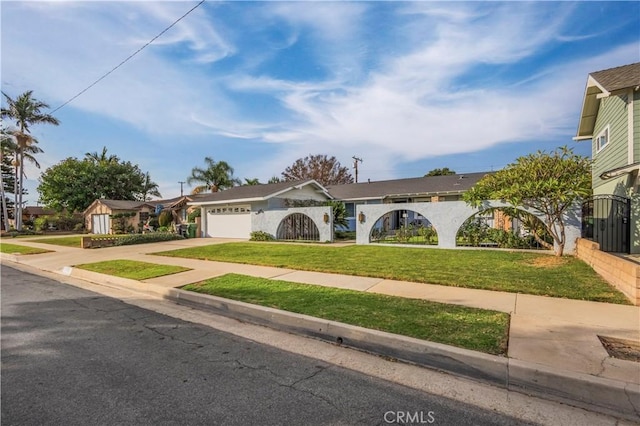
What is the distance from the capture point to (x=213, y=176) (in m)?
37.9

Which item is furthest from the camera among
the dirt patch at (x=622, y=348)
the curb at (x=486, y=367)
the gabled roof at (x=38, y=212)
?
the gabled roof at (x=38, y=212)

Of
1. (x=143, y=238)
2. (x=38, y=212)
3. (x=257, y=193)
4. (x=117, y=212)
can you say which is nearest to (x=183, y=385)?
(x=257, y=193)

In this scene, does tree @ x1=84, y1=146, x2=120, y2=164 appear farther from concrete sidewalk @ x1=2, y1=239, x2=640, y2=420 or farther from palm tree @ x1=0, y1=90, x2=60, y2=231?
concrete sidewalk @ x1=2, y1=239, x2=640, y2=420

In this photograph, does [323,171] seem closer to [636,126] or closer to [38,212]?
[636,126]

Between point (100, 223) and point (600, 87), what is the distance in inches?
1606

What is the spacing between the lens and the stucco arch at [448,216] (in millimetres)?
10891

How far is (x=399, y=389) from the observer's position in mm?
3264

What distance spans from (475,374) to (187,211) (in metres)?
30.1

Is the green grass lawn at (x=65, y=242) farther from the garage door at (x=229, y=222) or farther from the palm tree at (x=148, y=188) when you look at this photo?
the palm tree at (x=148, y=188)

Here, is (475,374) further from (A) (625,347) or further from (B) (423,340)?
(A) (625,347)

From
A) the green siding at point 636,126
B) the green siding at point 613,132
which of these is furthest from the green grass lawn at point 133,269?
the green siding at point 636,126

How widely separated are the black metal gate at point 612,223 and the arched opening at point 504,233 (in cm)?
132

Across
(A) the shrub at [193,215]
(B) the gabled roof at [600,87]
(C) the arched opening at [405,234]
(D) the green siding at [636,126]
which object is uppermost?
(B) the gabled roof at [600,87]

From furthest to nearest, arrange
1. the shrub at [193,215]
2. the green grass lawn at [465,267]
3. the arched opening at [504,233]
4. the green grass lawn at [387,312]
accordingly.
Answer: the shrub at [193,215] < the arched opening at [504,233] < the green grass lawn at [465,267] < the green grass lawn at [387,312]
